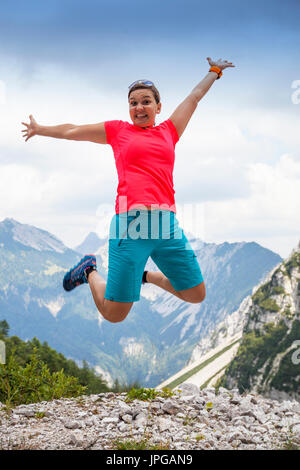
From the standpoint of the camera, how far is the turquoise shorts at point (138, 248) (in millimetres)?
4777

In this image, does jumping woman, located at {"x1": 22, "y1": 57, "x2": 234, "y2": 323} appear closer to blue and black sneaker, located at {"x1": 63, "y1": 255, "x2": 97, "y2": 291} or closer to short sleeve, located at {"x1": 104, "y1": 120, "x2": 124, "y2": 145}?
short sleeve, located at {"x1": 104, "y1": 120, "x2": 124, "y2": 145}

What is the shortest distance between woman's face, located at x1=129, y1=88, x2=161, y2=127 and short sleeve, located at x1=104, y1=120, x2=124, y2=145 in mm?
203

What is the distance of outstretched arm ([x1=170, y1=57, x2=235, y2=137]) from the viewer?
18.5ft

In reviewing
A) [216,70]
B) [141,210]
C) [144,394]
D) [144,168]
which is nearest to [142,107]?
[144,168]

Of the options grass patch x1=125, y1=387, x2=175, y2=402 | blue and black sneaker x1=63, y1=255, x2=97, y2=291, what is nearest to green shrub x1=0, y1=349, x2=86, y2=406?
grass patch x1=125, y1=387, x2=175, y2=402

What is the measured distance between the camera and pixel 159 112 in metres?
5.57

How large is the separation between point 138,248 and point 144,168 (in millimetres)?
924

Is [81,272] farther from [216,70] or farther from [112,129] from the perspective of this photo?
[216,70]

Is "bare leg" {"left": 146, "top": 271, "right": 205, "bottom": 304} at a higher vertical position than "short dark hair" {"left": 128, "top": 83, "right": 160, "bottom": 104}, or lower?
lower

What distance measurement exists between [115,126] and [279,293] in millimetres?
153768

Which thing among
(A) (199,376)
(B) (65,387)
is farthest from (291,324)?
(B) (65,387)

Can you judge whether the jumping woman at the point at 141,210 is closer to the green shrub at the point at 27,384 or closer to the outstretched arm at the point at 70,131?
the outstretched arm at the point at 70,131

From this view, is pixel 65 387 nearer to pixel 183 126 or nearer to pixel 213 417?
pixel 213 417

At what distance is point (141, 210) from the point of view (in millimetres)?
4762
